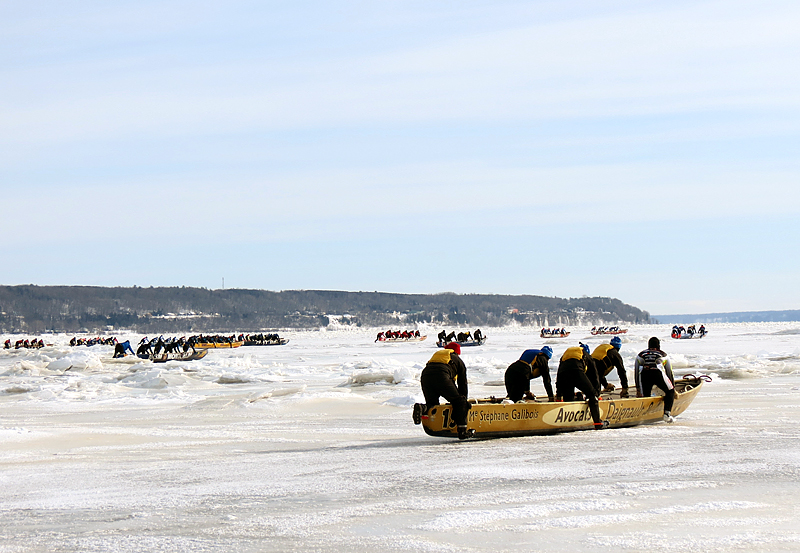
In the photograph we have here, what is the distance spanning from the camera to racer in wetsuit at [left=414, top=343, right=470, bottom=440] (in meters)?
10.6

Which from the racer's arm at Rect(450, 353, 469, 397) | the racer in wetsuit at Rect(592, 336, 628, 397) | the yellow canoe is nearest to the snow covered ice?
the yellow canoe

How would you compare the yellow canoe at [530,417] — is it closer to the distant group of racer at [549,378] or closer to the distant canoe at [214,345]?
the distant group of racer at [549,378]

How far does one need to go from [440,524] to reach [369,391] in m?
14.1

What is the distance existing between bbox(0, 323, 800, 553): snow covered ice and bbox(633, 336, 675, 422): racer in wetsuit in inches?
18.2

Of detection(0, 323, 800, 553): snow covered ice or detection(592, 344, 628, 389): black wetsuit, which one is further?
detection(592, 344, 628, 389): black wetsuit

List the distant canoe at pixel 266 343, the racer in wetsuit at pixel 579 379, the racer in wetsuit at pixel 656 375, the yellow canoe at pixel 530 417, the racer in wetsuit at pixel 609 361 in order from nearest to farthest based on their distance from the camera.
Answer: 1. the yellow canoe at pixel 530 417
2. the racer in wetsuit at pixel 579 379
3. the racer in wetsuit at pixel 656 375
4. the racer in wetsuit at pixel 609 361
5. the distant canoe at pixel 266 343

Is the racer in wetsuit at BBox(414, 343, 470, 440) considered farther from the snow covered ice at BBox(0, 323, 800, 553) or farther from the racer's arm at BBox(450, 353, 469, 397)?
the snow covered ice at BBox(0, 323, 800, 553)

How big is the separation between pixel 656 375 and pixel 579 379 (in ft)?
5.75

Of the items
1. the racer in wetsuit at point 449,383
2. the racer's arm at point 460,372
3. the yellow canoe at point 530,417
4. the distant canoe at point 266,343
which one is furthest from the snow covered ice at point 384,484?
the distant canoe at point 266,343

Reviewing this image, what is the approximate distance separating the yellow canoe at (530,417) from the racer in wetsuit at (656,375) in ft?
1.33

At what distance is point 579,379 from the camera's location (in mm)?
11797

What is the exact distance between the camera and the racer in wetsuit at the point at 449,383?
34.9ft

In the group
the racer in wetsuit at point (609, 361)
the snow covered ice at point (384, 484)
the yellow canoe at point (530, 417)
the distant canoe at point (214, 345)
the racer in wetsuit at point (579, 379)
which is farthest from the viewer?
the distant canoe at point (214, 345)

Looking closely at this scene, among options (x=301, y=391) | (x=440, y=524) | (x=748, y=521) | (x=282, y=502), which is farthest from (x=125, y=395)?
(x=748, y=521)
